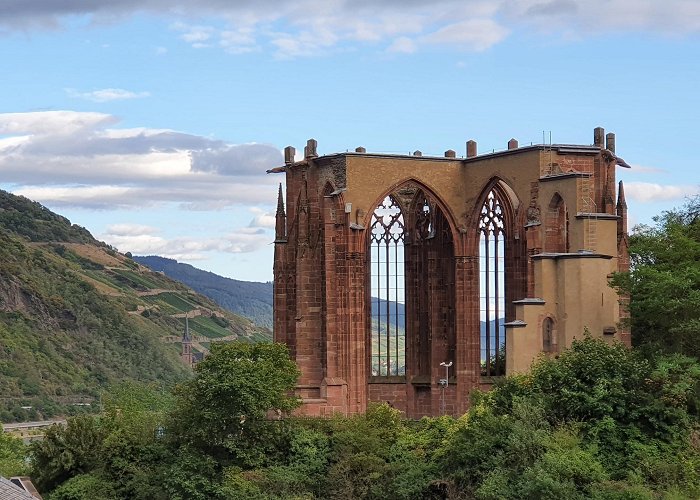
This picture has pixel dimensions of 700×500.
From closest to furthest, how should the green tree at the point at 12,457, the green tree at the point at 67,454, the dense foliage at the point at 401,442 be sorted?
the dense foliage at the point at 401,442 < the green tree at the point at 67,454 < the green tree at the point at 12,457

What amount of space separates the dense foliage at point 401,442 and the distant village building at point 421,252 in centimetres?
363

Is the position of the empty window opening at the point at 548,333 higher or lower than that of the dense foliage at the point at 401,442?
higher

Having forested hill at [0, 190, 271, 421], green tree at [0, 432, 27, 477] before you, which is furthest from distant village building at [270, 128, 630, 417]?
forested hill at [0, 190, 271, 421]

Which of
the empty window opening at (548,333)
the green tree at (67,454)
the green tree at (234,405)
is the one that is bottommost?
the green tree at (67,454)

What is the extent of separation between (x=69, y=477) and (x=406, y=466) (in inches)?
526

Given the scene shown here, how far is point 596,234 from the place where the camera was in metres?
52.3

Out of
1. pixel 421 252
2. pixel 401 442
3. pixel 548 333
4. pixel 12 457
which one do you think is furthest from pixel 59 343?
pixel 548 333

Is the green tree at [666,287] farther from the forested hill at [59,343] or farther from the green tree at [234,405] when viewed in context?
the forested hill at [59,343]

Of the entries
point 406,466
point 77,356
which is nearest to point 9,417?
point 77,356

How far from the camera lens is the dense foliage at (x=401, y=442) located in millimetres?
45062

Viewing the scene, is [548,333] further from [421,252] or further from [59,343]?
[59,343]

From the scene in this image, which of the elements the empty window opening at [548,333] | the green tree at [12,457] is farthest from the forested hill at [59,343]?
the empty window opening at [548,333]

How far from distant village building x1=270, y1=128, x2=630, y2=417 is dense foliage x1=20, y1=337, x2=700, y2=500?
3628 mm

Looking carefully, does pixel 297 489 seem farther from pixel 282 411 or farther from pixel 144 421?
pixel 144 421
